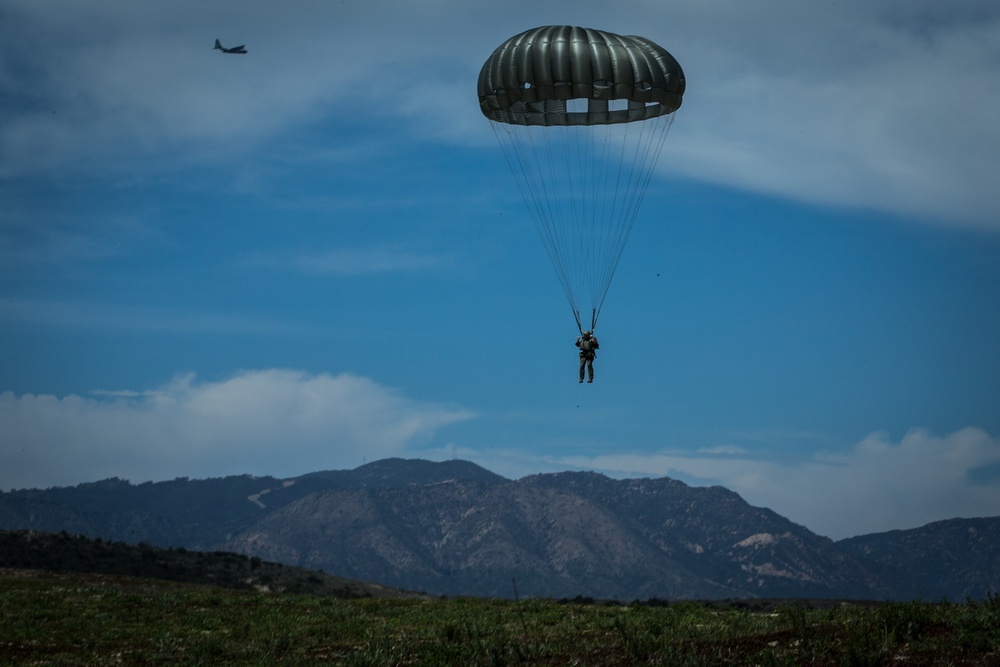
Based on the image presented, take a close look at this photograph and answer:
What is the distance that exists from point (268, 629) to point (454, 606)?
7.49 metres

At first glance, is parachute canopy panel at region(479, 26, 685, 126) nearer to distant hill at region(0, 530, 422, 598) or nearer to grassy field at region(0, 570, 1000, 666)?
grassy field at region(0, 570, 1000, 666)

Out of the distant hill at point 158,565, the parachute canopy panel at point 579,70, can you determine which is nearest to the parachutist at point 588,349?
the parachute canopy panel at point 579,70

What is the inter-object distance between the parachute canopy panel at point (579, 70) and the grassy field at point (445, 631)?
1644 cm

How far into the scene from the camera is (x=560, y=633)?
103 feet

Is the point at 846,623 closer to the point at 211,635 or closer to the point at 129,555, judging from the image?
the point at 211,635

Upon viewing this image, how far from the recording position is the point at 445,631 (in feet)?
103

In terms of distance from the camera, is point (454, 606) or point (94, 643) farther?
point (454, 606)

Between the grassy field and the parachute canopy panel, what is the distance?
53.9 ft

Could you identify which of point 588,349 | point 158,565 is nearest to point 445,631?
point 588,349

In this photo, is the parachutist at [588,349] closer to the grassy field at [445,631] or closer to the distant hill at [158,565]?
the grassy field at [445,631]

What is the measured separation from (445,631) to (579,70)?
18.6 m

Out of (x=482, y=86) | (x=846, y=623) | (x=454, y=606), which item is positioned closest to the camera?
(x=846, y=623)

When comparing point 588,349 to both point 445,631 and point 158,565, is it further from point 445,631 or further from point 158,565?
point 158,565

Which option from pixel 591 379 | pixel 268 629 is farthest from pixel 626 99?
pixel 268 629
